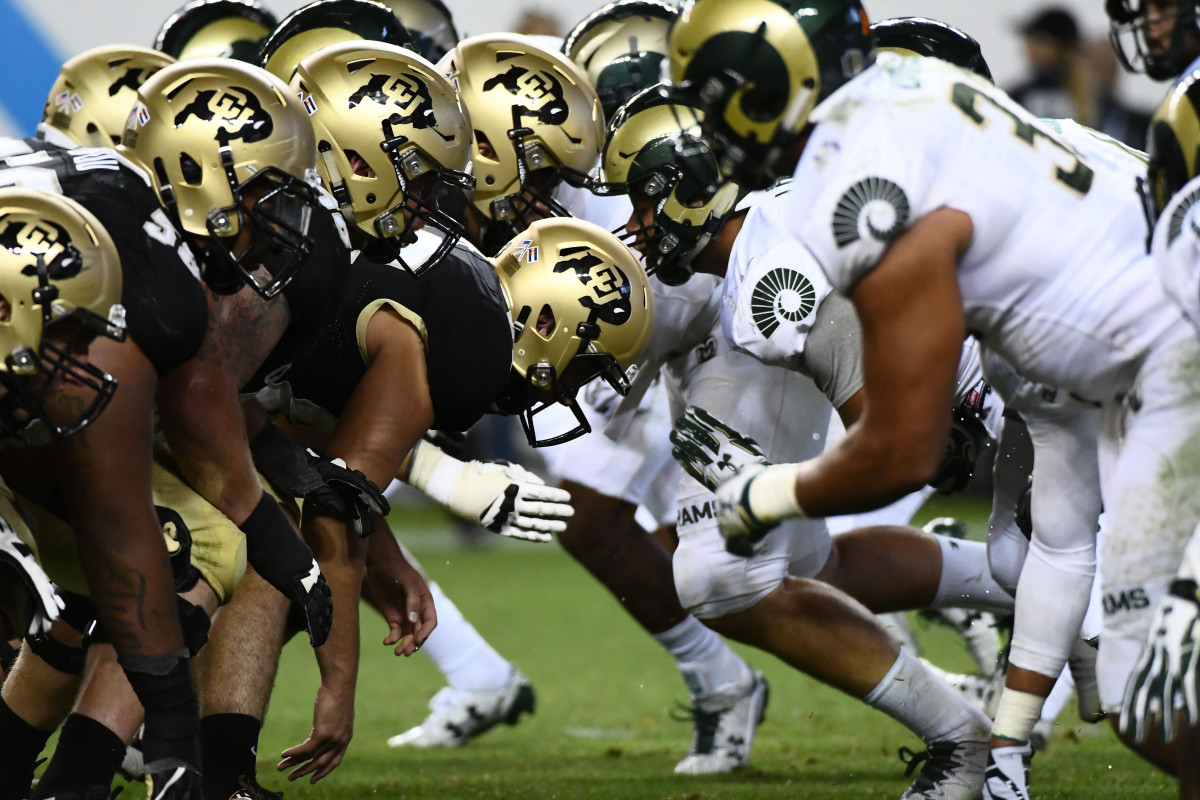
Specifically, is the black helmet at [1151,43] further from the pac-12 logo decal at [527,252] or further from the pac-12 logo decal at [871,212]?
the pac-12 logo decal at [527,252]

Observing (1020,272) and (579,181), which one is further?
(579,181)

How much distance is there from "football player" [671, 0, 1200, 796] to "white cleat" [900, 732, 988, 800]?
1157mm

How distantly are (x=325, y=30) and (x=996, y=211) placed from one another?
2.65 metres

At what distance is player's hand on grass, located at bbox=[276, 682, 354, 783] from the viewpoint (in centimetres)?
334

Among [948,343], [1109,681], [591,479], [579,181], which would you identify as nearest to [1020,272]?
[948,343]

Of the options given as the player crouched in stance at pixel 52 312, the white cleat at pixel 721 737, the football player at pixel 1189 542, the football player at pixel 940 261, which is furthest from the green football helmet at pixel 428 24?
the football player at pixel 1189 542

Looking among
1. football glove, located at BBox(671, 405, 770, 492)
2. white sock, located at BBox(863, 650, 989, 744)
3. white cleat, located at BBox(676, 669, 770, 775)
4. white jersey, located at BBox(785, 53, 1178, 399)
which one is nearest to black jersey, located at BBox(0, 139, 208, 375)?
white jersey, located at BBox(785, 53, 1178, 399)

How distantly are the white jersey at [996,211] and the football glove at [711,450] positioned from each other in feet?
2.99

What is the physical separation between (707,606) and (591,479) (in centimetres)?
112

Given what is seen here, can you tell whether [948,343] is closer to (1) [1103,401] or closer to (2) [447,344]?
(1) [1103,401]

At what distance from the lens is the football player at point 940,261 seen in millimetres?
2576

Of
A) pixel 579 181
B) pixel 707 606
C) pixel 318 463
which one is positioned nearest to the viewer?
pixel 318 463

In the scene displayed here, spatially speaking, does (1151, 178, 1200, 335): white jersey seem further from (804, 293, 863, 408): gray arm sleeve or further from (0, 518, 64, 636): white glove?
(0, 518, 64, 636): white glove

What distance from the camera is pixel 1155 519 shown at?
2.63 meters
